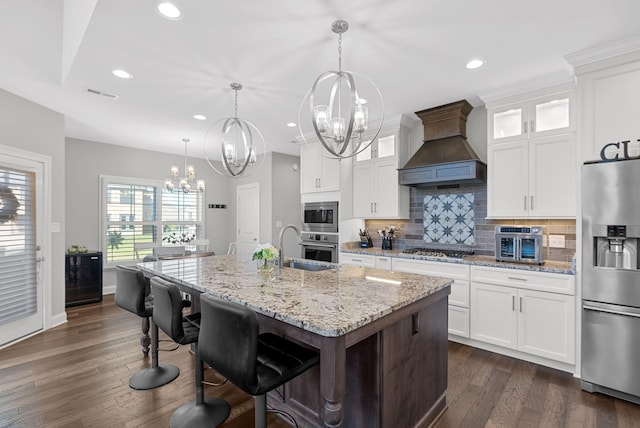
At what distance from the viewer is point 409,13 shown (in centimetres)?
206

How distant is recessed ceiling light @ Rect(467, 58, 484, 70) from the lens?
2672 mm

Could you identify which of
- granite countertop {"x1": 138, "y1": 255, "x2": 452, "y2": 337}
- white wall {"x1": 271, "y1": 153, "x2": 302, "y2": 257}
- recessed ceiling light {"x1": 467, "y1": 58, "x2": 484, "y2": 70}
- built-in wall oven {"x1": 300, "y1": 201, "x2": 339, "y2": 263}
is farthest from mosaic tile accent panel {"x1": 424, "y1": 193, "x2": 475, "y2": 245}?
white wall {"x1": 271, "y1": 153, "x2": 302, "y2": 257}

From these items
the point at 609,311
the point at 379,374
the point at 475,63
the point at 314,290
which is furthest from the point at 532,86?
the point at 379,374

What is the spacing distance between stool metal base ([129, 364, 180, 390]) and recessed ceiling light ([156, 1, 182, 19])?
270 centimetres

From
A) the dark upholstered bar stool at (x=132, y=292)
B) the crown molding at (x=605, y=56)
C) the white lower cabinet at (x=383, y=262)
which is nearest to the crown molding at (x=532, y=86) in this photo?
the crown molding at (x=605, y=56)

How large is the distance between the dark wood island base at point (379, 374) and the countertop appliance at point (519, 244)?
1.40 meters

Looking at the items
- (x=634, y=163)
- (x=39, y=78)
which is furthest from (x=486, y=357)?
(x=39, y=78)

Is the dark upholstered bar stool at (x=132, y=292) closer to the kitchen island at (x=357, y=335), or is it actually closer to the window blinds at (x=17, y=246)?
the kitchen island at (x=357, y=335)

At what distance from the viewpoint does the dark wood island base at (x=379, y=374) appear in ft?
4.34

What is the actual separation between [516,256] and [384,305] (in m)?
2.21

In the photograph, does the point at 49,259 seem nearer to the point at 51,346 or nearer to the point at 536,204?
the point at 51,346

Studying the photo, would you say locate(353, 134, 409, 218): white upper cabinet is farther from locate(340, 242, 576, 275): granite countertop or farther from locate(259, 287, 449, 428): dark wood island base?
locate(259, 287, 449, 428): dark wood island base

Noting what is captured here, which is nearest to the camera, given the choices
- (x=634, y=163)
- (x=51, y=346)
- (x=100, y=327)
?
(x=634, y=163)

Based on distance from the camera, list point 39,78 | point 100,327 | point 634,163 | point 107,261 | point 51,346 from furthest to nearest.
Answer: point 107,261, point 100,327, point 51,346, point 39,78, point 634,163
